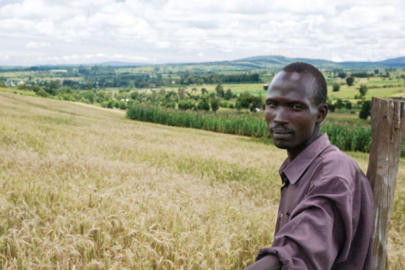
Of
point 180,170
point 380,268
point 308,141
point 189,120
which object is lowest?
point 189,120

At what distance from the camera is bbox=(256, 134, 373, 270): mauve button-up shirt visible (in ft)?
4.63

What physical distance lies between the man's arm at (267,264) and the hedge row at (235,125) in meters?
32.0

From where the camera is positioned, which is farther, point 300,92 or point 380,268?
point 380,268

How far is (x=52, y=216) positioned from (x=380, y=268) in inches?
147

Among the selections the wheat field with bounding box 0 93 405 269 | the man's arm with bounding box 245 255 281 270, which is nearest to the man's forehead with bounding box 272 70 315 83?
the man's arm with bounding box 245 255 281 270

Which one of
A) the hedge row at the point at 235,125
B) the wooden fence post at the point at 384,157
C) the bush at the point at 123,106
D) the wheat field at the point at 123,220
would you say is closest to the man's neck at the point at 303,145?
the wooden fence post at the point at 384,157

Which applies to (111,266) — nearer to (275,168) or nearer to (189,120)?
(275,168)

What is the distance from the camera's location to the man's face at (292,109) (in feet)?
5.75

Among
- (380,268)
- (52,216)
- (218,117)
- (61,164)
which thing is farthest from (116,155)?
(218,117)

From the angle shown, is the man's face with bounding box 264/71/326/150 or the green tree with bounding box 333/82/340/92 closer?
the man's face with bounding box 264/71/326/150

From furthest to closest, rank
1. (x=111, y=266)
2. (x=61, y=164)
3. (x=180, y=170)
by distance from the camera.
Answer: (x=180, y=170), (x=61, y=164), (x=111, y=266)

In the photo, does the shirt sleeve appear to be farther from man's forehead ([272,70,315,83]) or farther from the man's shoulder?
man's forehead ([272,70,315,83])

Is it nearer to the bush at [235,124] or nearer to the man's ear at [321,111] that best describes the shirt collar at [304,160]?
the man's ear at [321,111]

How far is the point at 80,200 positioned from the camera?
16.6 ft
